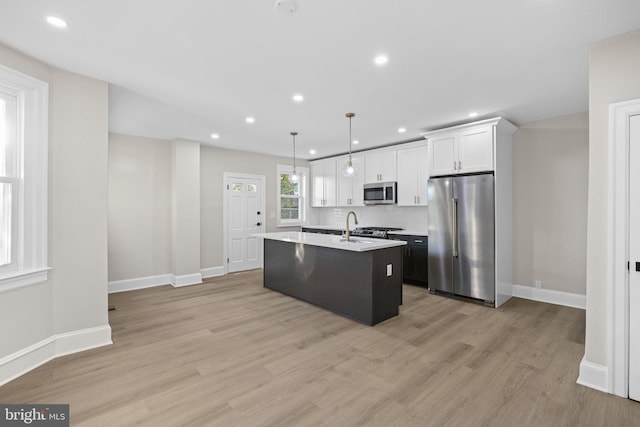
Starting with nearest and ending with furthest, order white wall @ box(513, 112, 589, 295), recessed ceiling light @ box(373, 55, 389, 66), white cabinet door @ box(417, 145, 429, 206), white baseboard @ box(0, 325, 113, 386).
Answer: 1. white baseboard @ box(0, 325, 113, 386)
2. recessed ceiling light @ box(373, 55, 389, 66)
3. white wall @ box(513, 112, 589, 295)
4. white cabinet door @ box(417, 145, 429, 206)

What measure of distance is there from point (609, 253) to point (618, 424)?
3.74 ft

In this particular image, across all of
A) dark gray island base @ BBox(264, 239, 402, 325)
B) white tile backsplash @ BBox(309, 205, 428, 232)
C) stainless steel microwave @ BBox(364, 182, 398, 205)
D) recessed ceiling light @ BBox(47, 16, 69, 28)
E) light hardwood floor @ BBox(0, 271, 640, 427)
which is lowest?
light hardwood floor @ BBox(0, 271, 640, 427)

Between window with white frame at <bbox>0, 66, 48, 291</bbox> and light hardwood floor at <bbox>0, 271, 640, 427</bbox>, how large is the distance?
938 millimetres

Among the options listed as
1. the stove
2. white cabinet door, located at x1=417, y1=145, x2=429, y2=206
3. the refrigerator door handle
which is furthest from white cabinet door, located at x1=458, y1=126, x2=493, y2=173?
the stove

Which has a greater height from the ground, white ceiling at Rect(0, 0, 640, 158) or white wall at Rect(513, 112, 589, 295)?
white ceiling at Rect(0, 0, 640, 158)

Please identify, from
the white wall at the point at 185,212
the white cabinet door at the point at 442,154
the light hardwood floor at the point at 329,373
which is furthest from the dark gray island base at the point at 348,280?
the white wall at the point at 185,212

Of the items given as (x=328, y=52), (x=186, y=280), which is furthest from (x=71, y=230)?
(x=328, y=52)

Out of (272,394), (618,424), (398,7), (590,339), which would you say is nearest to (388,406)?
(272,394)

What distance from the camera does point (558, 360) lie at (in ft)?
8.69

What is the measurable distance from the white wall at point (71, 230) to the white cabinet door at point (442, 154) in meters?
4.36

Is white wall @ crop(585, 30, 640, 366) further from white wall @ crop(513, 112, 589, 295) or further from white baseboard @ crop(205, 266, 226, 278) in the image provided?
white baseboard @ crop(205, 266, 226, 278)

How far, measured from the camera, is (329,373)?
2.46 m

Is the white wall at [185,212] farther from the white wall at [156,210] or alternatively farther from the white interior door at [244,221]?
the white interior door at [244,221]

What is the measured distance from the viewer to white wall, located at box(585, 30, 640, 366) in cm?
217
